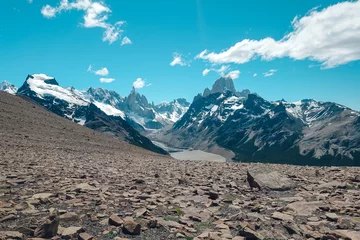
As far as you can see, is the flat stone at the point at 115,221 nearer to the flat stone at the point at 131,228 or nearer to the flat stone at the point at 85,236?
the flat stone at the point at 131,228

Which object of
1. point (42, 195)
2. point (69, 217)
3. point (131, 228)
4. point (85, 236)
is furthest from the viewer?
point (42, 195)

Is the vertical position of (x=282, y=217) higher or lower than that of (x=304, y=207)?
lower

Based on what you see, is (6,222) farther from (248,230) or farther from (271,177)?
(271,177)

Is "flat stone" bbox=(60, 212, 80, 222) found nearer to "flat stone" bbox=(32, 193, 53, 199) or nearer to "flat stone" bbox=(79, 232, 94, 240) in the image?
"flat stone" bbox=(79, 232, 94, 240)

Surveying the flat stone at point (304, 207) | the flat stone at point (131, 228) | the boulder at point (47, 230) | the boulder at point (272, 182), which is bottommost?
the boulder at point (47, 230)

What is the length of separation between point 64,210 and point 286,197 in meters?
12.2

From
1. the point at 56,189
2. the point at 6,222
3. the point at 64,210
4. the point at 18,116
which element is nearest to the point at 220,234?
the point at 64,210

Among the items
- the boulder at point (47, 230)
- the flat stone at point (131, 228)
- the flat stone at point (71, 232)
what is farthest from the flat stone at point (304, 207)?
the boulder at point (47, 230)

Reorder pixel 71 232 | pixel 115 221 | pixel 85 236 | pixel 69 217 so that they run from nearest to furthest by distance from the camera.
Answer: pixel 85 236 < pixel 71 232 < pixel 115 221 < pixel 69 217

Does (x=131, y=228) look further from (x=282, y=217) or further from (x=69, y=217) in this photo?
(x=282, y=217)

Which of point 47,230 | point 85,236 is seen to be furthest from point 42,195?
point 85,236

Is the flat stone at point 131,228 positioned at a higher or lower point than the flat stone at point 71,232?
higher

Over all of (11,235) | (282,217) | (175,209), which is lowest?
(11,235)

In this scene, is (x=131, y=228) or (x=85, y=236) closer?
(x=85, y=236)
